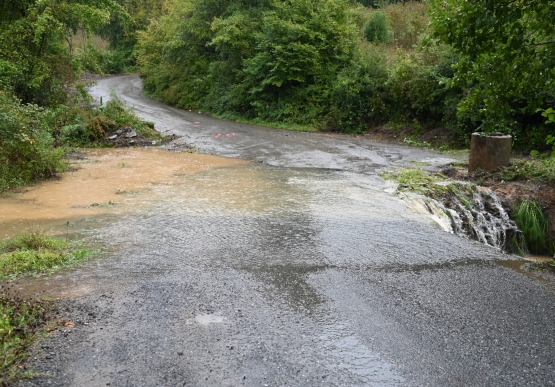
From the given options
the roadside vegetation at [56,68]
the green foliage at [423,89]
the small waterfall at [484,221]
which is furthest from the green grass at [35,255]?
the green foliage at [423,89]

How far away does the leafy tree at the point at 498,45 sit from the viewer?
5457mm

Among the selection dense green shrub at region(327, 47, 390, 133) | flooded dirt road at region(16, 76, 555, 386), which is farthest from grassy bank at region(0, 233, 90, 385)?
dense green shrub at region(327, 47, 390, 133)

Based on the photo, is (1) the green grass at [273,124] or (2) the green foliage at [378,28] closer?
(1) the green grass at [273,124]

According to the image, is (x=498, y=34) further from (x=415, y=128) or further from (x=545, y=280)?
(x=415, y=128)

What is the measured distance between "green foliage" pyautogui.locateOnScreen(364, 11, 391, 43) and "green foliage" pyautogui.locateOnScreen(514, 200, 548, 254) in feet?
70.3

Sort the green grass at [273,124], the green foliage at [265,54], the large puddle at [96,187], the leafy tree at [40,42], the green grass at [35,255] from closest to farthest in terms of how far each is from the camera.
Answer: the green grass at [35,255] → the large puddle at [96,187] → the leafy tree at [40,42] → the green grass at [273,124] → the green foliage at [265,54]

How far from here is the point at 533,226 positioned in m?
10.3

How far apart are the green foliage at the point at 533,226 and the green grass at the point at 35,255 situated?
8.33m

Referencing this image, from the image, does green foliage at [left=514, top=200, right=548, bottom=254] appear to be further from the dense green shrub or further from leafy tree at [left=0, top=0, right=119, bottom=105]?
leafy tree at [left=0, top=0, right=119, bottom=105]

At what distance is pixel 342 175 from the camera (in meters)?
13.0

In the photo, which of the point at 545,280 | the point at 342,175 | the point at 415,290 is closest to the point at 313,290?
the point at 415,290

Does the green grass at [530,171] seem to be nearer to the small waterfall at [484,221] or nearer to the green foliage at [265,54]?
the small waterfall at [484,221]

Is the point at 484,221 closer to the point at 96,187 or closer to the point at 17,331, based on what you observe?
the point at 96,187

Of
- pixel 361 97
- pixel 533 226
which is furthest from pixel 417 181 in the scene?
pixel 361 97
